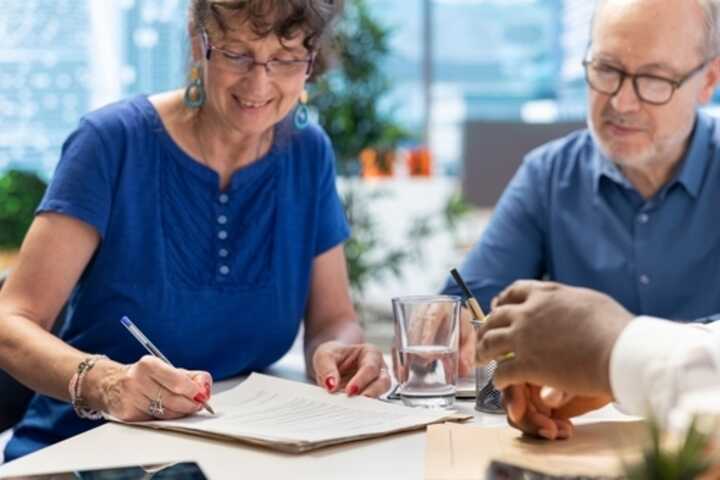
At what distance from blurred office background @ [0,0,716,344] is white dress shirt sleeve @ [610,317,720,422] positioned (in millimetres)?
3478

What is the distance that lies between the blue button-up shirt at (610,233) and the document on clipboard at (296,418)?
65cm

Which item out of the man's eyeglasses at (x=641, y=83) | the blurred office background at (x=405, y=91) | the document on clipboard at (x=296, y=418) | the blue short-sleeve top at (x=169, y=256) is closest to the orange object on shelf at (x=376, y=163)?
the blurred office background at (x=405, y=91)

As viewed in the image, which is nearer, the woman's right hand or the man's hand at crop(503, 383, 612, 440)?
the man's hand at crop(503, 383, 612, 440)

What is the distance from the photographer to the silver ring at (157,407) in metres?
1.42

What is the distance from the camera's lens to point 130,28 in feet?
18.9

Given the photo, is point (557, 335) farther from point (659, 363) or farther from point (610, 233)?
point (610, 233)

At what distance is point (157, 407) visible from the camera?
4.68 ft

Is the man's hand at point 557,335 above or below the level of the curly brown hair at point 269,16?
below

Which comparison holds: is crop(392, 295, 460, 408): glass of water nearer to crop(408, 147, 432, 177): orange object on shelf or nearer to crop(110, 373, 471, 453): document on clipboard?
crop(110, 373, 471, 453): document on clipboard

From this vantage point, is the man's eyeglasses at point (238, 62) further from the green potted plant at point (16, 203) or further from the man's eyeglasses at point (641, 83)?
the green potted plant at point (16, 203)

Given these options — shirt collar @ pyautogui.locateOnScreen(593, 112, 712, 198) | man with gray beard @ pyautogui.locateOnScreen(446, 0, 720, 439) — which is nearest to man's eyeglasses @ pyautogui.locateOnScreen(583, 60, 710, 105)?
man with gray beard @ pyautogui.locateOnScreen(446, 0, 720, 439)

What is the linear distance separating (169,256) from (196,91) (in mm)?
303

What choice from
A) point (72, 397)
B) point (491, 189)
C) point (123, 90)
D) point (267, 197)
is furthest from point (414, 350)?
point (123, 90)

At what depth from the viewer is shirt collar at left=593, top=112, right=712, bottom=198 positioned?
2.21m
